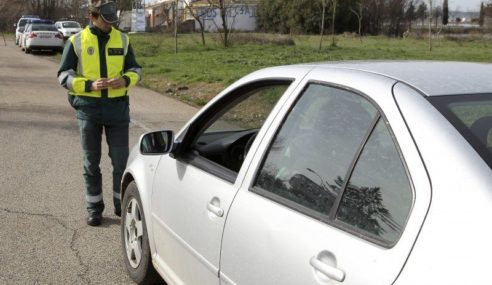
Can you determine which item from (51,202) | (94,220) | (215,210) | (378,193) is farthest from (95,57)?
(378,193)

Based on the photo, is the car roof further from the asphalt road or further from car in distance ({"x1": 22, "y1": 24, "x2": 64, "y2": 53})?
car in distance ({"x1": 22, "y1": 24, "x2": 64, "y2": 53})

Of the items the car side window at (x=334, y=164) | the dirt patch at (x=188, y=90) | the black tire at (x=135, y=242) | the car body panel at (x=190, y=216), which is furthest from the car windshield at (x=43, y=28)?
the car side window at (x=334, y=164)

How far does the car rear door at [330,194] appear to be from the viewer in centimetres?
190

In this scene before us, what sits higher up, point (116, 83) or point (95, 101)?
point (116, 83)

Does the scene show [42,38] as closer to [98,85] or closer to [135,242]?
[98,85]

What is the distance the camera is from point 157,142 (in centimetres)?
356

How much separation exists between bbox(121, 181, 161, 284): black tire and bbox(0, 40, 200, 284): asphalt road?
15cm

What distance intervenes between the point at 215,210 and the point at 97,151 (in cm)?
255

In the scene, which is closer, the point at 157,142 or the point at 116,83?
the point at 157,142

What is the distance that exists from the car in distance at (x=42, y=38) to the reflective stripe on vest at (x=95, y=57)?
2633 centimetres

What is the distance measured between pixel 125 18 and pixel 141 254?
64823 millimetres

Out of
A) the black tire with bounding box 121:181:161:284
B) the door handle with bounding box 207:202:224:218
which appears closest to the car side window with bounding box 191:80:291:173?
the door handle with bounding box 207:202:224:218

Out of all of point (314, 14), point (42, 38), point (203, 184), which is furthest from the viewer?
point (314, 14)

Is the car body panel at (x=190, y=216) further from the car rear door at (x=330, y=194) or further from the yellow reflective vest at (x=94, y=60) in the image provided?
the yellow reflective vest at (x=94, y=60)
